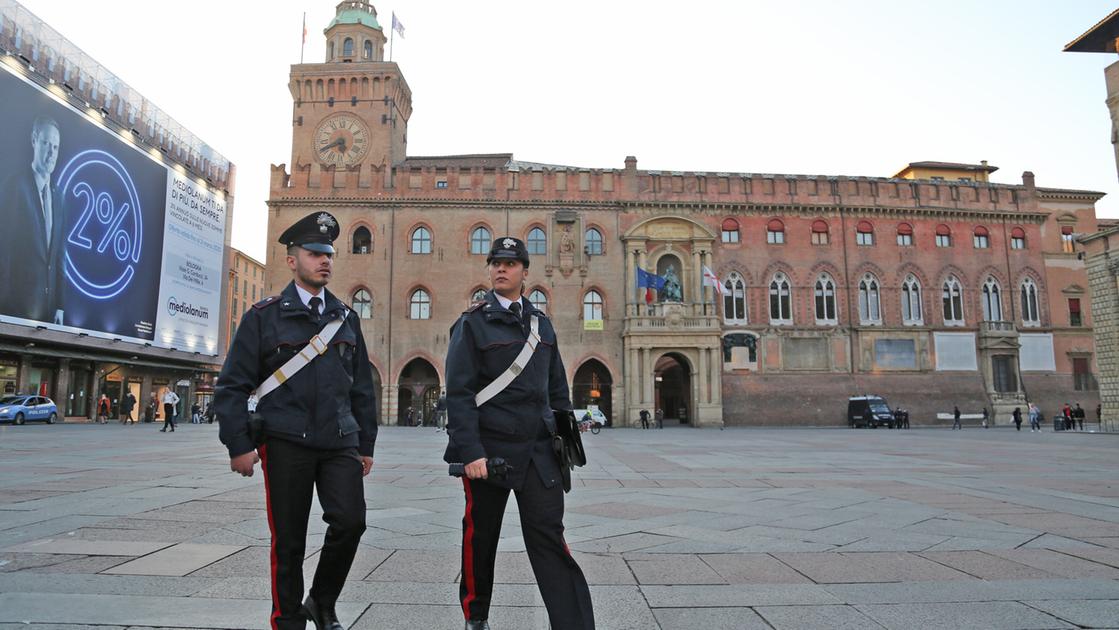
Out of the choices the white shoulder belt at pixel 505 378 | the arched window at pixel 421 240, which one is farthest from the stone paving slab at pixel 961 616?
the arched window at pixel 421 240

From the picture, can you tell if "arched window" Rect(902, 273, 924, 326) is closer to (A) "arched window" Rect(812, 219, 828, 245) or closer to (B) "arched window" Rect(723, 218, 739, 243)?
(A) "arched window" Rect(812, 219, 828, 245)

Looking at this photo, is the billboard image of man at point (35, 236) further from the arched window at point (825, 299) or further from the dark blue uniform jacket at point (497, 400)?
the arched window at point (825, 299)

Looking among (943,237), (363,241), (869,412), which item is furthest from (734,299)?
(363,241)

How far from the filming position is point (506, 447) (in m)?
3.39

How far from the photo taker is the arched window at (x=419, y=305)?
3931 centimetres

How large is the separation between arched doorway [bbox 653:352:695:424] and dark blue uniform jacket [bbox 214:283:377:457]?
38447 mm

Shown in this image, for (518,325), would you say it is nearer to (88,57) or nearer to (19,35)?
(19,35)

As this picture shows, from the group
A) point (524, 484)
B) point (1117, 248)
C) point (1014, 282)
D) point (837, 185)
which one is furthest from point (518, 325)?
point (1014, 282)

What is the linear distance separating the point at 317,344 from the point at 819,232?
41.9 m

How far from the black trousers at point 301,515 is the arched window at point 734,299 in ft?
126

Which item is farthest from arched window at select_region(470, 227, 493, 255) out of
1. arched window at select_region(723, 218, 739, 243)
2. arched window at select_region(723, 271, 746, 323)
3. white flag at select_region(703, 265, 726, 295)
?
arched window at select_region(723, 271, 746, 323)

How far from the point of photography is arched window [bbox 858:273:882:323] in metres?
41.4

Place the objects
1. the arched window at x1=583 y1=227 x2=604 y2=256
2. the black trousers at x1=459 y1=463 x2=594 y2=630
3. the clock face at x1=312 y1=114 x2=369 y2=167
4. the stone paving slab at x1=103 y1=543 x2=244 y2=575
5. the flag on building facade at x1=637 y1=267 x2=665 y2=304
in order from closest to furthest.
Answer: the black trousers at x1=459 y1=463 x2=594 y2=630, the stone paving slab at x1=103 y1=543 x2=244 y2=575, the flag on building facade at x1=637 y1=267 x2=665 y2=304, the arched window at x1=583 y1=227 x2=604 y2=256, the clock face at x1=312 y1=114 x2=369 y2=167

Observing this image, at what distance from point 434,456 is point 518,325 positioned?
502 inches
